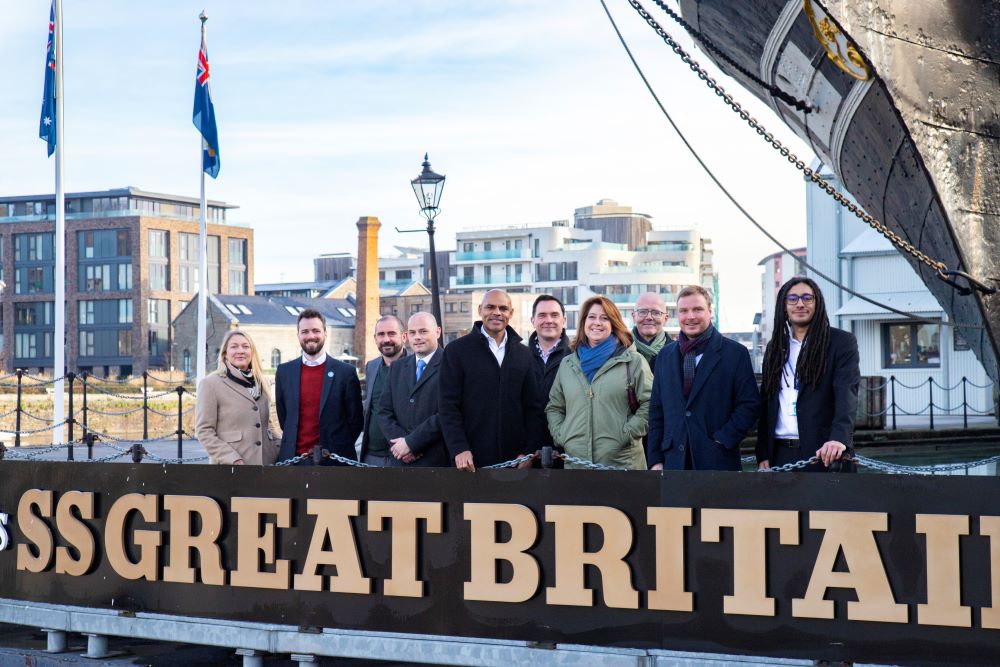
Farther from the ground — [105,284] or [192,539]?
[105,284]

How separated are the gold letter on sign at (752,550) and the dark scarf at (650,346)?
5.70 feet

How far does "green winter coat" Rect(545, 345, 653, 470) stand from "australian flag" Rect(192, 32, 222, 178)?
16316mm

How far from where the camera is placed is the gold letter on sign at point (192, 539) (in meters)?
5.71

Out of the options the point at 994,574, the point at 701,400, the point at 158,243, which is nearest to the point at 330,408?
the point at 701,400

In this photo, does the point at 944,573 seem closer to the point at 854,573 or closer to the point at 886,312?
the point at 854,573

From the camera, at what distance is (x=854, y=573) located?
Answer: 4.55 meters

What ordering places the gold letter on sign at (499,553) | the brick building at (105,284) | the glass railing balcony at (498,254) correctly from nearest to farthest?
the gold letter on sign at (499,553)
the brick building at (105,284)
the glass railing balcony at (498,254)

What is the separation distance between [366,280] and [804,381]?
50.1 meters

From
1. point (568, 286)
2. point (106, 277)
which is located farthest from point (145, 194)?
point (568, 286)

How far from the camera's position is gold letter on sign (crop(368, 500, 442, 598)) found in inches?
209

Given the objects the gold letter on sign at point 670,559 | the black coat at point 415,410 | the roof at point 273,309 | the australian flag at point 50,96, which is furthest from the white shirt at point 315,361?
the roof at point 273,309

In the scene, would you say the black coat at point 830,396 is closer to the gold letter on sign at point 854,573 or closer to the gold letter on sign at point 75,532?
the gold letter on sign at point 854,573

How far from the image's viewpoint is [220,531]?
573 cm

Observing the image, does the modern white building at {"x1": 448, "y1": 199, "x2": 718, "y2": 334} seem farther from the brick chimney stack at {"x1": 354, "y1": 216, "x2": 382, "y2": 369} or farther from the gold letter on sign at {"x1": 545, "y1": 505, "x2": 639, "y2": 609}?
the gold letter on sign at {"x1": 545, "y1": 505, "x2": 639, "y2": 609}
